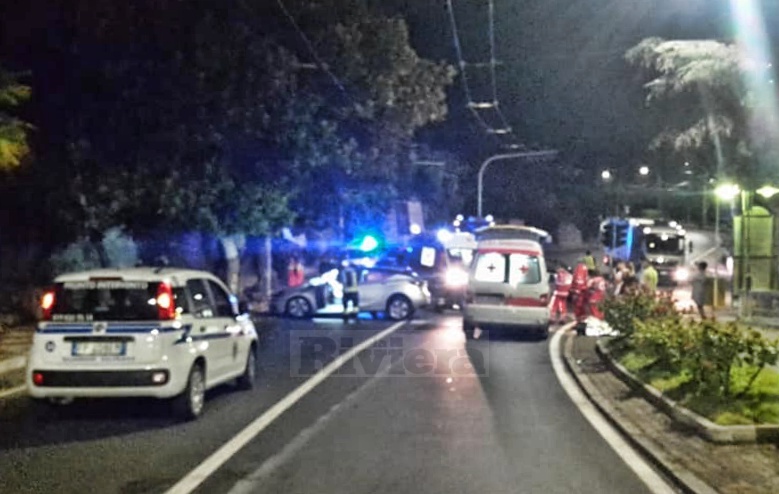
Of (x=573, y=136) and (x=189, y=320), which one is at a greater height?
(x=573, y=136)

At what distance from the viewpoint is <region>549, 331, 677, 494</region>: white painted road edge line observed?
1014cm

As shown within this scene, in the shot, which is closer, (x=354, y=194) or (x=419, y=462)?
(x=419, y=462)

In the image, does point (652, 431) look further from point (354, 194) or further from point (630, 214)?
point (630, 214)

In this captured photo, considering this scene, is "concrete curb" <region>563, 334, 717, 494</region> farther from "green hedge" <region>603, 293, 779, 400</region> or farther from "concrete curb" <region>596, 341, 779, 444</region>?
"green hedge" <region>603, 293, 779, 400</region>

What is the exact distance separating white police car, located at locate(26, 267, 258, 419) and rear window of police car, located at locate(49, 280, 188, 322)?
11 millimetres

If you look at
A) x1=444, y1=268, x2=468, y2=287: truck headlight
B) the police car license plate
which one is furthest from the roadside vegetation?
x1=444, y1=268, x2=468, y2=287: truck headlight

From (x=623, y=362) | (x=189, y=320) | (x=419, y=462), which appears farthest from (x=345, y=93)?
(x=419, y=462)

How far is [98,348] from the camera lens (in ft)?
42.6

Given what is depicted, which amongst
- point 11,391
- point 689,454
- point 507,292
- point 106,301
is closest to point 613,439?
point 689,454

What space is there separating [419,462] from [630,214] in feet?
212

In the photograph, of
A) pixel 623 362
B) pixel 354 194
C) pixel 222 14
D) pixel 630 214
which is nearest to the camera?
pixel 623 362

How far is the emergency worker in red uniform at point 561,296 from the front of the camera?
1228 inches

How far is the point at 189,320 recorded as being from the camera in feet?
44.5

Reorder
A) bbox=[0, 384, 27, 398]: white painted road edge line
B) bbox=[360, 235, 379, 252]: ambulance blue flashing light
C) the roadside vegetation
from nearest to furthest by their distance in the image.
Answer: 1. the roadside vegetation
2. bbox=[0, 384, 27, 398]: white painted road edge line
3. bbox=[360, 235, 379, 252]: ambulance blue flashing light
